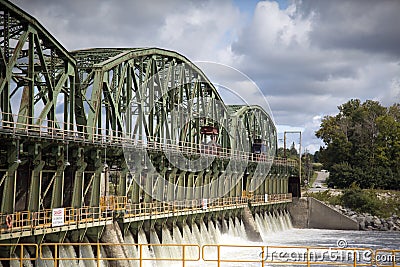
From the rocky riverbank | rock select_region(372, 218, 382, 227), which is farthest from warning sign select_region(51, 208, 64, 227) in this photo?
rock select_region(372, 218, 382, 227)

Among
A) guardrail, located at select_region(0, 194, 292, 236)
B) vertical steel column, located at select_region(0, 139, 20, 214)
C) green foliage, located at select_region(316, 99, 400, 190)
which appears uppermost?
green foliage, located at select_region(316, 99, 400, 190)

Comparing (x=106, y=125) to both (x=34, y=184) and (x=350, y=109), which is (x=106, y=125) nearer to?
(x=34, y=184)

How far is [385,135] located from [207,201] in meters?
70.7

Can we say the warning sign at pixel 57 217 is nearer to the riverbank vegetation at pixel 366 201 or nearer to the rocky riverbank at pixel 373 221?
the rocky riverbank at pixel 373 221

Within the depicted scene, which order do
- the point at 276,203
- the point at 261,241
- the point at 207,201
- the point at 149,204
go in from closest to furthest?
the point at 149,204 → the point at 207,201 → the point at 261,241 → the point at 276,203

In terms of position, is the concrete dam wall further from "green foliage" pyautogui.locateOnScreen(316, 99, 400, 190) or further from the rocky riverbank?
"green foliage" pyautogui.locateOnScreen(316, 99, 400, 190)

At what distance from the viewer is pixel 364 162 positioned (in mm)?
122688

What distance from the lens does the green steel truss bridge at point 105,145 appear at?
3544cm

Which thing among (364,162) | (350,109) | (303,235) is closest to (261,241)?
(303,235)

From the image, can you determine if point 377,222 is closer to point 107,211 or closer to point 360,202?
point 360,202

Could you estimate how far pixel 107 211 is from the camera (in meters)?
43.5

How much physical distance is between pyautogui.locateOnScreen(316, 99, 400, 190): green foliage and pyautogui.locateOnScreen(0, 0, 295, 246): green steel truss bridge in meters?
30.0

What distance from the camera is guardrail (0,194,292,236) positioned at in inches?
1297

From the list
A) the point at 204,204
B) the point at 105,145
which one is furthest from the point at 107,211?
the point at 204,204
